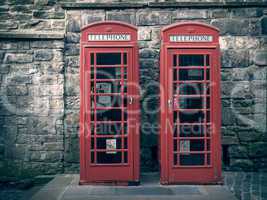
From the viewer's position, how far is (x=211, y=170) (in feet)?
20.1

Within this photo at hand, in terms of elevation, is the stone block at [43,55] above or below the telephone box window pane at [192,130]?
above

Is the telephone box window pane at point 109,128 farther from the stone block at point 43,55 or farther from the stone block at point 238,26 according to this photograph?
the stone block at point 238,26

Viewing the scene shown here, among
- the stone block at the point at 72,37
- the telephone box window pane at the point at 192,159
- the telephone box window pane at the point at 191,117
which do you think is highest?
the stone block at the point at 72,37

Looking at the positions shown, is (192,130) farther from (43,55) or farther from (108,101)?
(43,55)

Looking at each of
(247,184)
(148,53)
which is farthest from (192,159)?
(148,53)

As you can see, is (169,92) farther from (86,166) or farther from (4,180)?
(4,180)

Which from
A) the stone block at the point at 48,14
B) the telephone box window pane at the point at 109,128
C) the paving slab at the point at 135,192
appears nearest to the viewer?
the paving slab at the point at 135,192

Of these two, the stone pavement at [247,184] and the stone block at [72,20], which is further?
the stone block at [72,20]

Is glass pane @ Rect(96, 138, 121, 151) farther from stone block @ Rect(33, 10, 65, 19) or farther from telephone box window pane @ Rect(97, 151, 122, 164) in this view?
stone block @ Rect(33, 10, 65, 19)

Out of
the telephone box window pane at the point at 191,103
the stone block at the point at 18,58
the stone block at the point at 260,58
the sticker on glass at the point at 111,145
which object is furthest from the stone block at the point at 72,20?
the stone block at the point at 260,58

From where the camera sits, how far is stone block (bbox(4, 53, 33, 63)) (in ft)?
24.0

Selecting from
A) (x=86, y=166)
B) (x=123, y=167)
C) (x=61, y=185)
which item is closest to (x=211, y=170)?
(x=123, y=167)

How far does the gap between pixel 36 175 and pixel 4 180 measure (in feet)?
1.85

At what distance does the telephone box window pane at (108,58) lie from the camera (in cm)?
605
